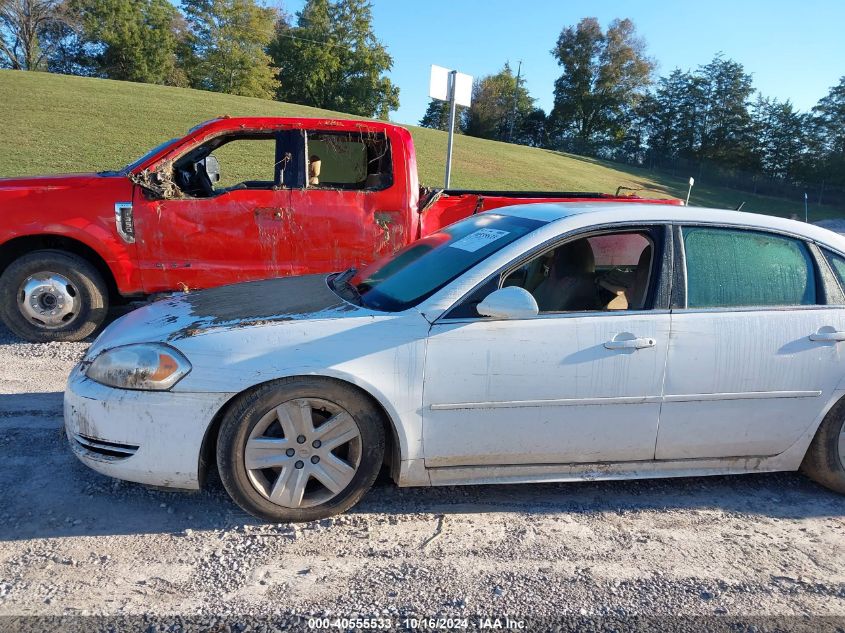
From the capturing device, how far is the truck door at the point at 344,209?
574cm

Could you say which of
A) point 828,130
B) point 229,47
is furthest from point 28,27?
point 828,130

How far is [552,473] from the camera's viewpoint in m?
3.14

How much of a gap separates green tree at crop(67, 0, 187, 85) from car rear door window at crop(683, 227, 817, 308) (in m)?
62.2

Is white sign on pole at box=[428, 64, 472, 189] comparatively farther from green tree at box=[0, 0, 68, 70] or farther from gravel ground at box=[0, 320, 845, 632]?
green tree at box=[0, 0, 68, 70]

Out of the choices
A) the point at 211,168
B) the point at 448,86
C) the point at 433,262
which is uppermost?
the point at 448,86

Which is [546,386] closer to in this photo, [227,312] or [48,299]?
[227,312]

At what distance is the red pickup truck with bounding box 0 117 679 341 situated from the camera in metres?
5.39

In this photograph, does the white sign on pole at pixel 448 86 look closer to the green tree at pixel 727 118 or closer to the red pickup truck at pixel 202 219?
the red pickup truck at pixel 202 219

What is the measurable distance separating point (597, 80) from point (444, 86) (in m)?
75.9

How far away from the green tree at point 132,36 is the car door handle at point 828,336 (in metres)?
62.7

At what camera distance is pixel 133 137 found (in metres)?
22.8

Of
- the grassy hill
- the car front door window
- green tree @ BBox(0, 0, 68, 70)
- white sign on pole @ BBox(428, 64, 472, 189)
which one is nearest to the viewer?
the car front door window

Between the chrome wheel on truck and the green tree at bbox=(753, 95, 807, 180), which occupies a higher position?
the green tree at bbox=(753, 95, 807, 180)

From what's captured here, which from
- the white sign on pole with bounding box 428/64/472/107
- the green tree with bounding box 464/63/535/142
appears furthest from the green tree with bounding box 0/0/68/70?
the white sign on pole with bounding box 428/64/472/107
